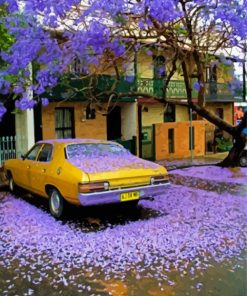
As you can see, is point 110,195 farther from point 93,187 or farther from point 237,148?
point 237,148

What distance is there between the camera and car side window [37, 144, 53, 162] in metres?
8.21

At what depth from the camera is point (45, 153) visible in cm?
843

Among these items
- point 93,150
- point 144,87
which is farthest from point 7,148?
point 144,87

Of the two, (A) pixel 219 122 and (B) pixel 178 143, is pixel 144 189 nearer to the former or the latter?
(A) pixel 219 122

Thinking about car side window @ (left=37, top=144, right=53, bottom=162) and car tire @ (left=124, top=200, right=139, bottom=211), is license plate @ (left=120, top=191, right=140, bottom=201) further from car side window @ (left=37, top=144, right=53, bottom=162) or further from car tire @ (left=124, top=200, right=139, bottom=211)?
car side window @ (left=37, top=144, right=53, bottom=162)

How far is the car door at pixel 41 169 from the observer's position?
7977 mm

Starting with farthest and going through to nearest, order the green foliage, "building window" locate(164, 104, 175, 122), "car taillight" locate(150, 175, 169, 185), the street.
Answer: "building window" locate(164, 104, 175, 122), the green foliage, "car taillight" locate(150, 175, 169, 185), the street

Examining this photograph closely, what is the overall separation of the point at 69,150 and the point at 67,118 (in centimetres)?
852

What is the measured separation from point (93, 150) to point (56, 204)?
1426 millimetres

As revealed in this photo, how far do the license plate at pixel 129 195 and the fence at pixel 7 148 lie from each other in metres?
7.18

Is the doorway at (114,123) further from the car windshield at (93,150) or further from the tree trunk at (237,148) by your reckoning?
the car windshield at (93,150)

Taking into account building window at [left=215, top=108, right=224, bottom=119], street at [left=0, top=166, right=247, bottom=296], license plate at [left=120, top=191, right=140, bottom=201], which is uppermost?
building window at [left=215, top=108, right=224, bottom=119]

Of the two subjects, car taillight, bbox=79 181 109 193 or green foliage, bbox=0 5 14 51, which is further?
green foliage, bbox=0 5 14 51

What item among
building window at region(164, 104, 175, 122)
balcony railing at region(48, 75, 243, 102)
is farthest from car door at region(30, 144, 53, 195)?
building window at region(164, 104, 175, 122)
